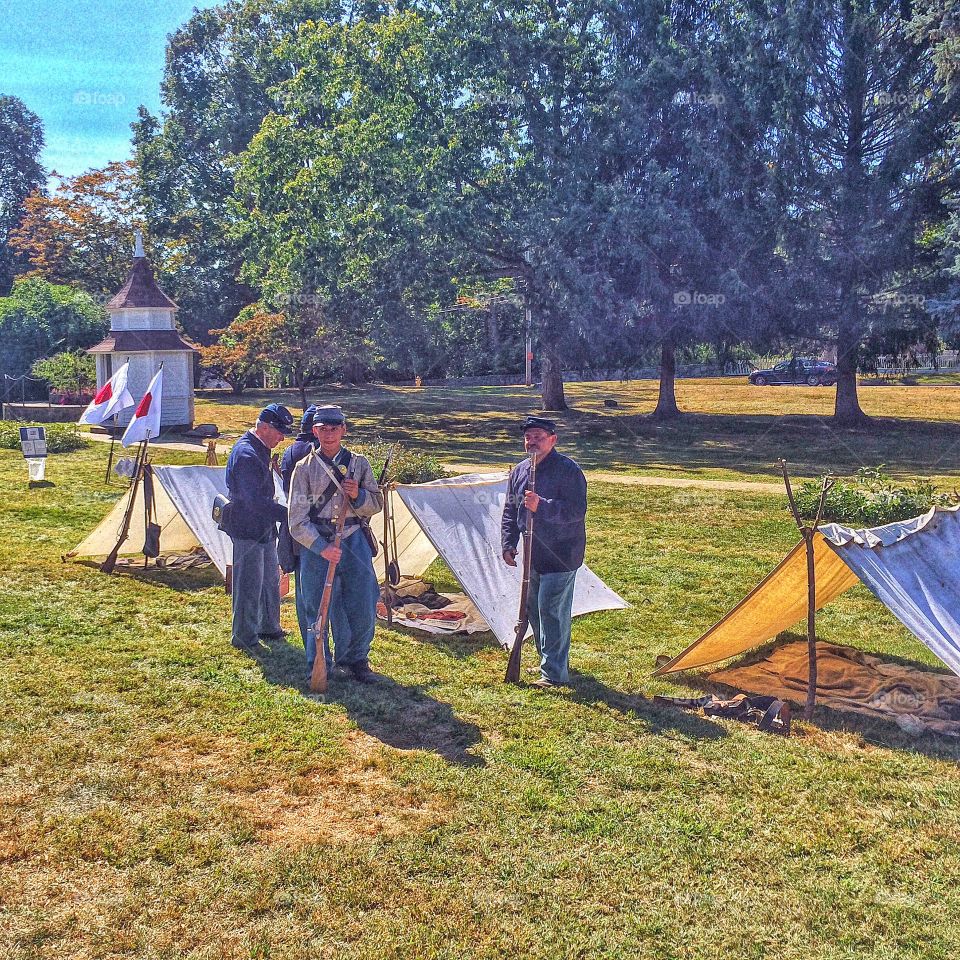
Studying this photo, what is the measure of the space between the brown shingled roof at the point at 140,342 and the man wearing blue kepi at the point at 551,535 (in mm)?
22622

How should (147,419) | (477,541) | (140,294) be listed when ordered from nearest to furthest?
1. (477,541)
2. (147,419)
3. (140,294)

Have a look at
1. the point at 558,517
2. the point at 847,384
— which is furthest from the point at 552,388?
the point at 558,517

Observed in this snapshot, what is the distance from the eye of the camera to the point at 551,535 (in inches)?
291

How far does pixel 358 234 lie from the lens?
3094 cm

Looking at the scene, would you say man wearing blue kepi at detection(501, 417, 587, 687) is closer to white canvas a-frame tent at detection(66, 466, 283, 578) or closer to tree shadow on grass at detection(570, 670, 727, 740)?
tree shadow on grass at detection(570, 670, 727, 740)

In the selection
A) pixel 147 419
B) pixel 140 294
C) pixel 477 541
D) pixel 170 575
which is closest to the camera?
pixel 477 541

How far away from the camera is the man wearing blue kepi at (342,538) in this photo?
712 centimetres

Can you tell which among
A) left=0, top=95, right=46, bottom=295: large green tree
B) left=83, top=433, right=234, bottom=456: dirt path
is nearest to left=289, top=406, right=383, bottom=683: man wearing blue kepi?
left=83, top=433, right=234, bottom=456: dirt path

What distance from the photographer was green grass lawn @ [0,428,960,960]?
4.36m

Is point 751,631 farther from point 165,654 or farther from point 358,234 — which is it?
point 358,234

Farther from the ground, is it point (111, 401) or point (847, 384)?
point (847, 384)

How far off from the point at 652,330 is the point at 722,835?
2497 centimetres

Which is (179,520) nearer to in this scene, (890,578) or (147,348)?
(890,578)

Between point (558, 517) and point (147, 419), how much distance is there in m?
7.14
